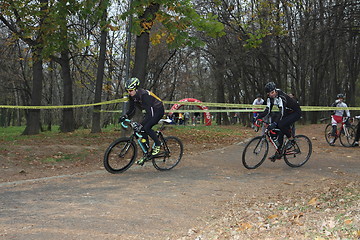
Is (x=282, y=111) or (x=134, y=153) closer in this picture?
(x=134, y=153)

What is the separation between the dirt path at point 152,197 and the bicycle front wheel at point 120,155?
21 centimetres

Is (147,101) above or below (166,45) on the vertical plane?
below

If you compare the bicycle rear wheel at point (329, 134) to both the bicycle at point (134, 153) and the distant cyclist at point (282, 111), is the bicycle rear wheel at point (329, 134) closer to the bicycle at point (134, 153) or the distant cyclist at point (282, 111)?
the distant cyclist at point (282, 111)

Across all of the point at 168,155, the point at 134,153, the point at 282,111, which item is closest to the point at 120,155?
the point at 134,153

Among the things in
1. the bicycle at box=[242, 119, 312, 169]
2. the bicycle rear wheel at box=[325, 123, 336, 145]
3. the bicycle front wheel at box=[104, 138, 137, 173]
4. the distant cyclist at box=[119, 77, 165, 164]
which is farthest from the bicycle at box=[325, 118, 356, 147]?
the bicycle front wheel at box=[104, 138, 137, 173]

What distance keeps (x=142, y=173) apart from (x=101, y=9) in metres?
5.43

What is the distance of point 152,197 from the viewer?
5836mm

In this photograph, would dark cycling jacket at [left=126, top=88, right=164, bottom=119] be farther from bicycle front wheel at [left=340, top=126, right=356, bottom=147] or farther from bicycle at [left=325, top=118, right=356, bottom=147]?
bicycle front wheel at [left=340, top=126, right=356, bottom=147]

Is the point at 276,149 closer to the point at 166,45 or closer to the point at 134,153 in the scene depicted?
the point at 134,153

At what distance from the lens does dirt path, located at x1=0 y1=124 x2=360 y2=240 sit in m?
4.30

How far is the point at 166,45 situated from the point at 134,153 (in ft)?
38.4

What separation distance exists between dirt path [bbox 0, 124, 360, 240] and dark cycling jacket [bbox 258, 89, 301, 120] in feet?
4.46

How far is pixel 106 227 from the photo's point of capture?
435cm

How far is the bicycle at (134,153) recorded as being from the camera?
24.8ft
